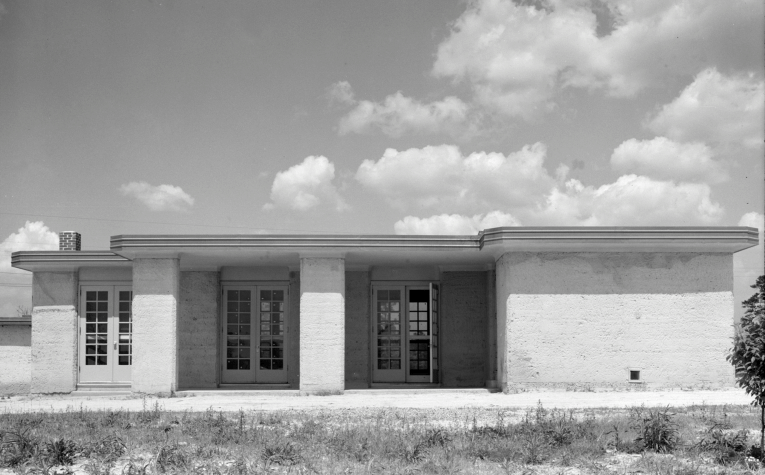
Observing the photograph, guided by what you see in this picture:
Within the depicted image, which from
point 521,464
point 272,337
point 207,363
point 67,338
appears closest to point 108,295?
point 67,338

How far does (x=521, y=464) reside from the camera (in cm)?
914

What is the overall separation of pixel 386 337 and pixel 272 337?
2960 millimetres

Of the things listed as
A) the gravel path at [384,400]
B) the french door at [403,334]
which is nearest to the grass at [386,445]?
the gravel path at [384,400]

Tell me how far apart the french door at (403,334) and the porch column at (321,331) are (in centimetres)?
309

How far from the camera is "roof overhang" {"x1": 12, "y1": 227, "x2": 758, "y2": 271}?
15852 millimetres

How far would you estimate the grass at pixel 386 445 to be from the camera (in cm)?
895

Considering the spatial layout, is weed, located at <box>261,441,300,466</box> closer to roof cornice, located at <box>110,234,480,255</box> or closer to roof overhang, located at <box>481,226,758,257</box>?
roof cornice, located at <box>110,234,480,255</box>

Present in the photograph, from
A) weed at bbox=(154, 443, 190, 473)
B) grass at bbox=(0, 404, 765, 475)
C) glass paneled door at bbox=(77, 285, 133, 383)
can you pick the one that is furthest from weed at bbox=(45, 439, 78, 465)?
glass paneled door at bbox=(77, 285, 133, 383)

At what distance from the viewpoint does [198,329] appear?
1925 cm

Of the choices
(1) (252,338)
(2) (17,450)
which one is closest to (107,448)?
(2) (17,450)

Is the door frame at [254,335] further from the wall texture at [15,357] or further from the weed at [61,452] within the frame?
the weed at [61,452]

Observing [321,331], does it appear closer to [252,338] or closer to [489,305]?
[252,338]

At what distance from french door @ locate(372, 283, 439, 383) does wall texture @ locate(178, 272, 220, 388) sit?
13.5 ft

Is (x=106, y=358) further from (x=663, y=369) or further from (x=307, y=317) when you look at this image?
(x=663, y=369)
